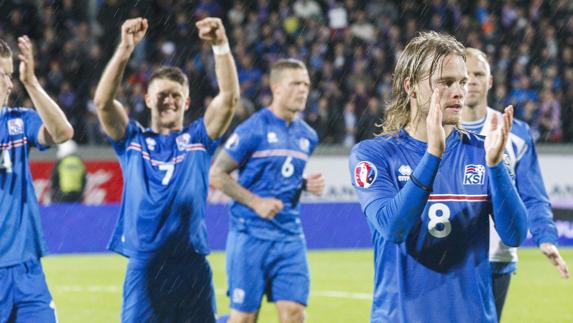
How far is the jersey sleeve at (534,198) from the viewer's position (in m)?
5.46

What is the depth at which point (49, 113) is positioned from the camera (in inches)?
210

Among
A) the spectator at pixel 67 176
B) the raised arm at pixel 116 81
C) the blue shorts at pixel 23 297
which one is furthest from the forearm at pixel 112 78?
the spectator at pixel 67 176

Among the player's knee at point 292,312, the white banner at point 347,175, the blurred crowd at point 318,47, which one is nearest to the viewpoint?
the player's knee at point 292,312

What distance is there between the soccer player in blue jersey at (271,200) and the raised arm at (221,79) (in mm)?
1318

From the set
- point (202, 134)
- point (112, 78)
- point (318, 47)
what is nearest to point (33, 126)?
point (112, 78)

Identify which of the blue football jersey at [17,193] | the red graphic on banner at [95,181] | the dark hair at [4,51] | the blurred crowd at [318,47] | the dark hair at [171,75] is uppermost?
the dark hair at [4,51]

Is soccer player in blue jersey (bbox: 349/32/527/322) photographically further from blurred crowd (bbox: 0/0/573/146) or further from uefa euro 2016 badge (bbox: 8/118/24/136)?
blurred crowd (bbox: 0/0/573/146)

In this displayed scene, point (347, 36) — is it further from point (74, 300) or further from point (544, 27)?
point (74, 300)

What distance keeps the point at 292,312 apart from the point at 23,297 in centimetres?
285

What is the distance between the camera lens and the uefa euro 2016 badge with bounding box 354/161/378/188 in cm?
375

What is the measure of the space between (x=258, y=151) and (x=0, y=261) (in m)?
3.27

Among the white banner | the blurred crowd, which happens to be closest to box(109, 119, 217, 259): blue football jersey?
the white banner

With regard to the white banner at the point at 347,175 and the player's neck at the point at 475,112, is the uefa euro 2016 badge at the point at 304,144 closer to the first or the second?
the player's neck at the point at 475,112

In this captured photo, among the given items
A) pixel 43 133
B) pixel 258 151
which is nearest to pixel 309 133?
pixel 258 151
